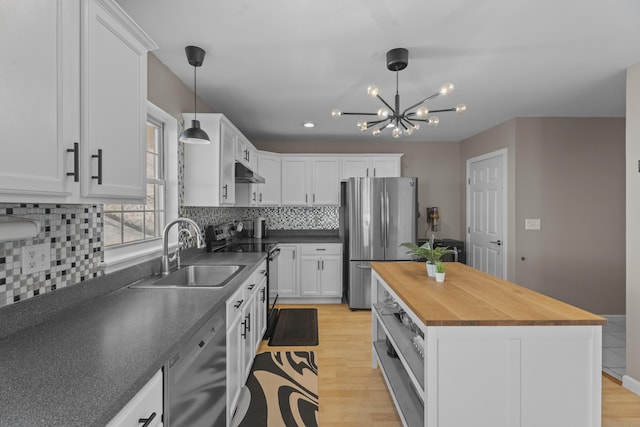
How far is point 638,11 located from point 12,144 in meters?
2.91

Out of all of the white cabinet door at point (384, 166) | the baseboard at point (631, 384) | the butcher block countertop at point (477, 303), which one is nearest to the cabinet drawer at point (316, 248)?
the white cabinet door at point (384, 166)

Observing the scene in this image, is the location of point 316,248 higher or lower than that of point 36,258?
lower

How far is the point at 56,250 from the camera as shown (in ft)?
4.48

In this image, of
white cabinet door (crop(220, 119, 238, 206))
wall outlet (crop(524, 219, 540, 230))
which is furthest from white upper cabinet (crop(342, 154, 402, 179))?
white cabinet door (crop(220, 119, 238, 206))

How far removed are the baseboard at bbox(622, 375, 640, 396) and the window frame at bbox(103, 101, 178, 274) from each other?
364 cm

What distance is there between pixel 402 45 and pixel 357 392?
2.45 meters

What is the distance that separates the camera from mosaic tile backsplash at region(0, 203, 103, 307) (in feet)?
3.77

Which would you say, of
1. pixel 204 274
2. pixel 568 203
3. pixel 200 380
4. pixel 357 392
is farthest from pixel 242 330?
pixel 568 203

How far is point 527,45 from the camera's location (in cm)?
214

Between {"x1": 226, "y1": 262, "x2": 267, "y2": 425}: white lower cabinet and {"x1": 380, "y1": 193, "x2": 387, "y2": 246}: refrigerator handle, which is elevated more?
{"x1": 380, "y1": 193, "x2": 387, "y2": 246}: refrigerator handle

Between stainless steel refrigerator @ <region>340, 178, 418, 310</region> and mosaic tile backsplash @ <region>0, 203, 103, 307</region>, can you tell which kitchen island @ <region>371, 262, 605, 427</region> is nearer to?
mosaic tile backsplash @ <region>0, 203, 103, 307</region>

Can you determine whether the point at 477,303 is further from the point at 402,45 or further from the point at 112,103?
the point at 112,103

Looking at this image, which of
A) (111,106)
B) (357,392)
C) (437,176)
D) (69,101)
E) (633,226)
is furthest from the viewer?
(437,176)

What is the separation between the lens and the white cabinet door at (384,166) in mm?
4691
